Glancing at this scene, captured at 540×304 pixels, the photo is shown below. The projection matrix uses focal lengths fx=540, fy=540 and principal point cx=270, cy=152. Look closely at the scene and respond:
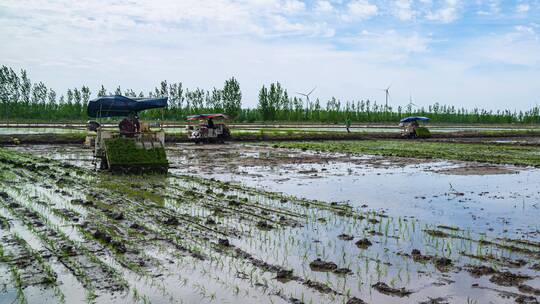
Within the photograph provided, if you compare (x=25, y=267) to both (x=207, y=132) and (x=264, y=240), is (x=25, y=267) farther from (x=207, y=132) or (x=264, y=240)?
(x=207, y=132)

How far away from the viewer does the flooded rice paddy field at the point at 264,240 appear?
5832 millimetres

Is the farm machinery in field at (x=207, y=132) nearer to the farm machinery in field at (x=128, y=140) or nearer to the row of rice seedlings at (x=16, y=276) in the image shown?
the farm machinery in field at (x=128, y=140)

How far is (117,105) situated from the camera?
17344mm

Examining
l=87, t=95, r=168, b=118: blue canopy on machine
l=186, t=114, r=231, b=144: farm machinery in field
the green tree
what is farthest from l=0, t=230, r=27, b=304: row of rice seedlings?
the green tree

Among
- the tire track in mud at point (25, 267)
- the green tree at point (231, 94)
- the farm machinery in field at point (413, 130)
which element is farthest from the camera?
the green tree at point (231, 94)

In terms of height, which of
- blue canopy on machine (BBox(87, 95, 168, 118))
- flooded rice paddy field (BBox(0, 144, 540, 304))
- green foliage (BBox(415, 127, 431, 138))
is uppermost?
blue canopy on machine (BBox(87, 95, 168, 118))

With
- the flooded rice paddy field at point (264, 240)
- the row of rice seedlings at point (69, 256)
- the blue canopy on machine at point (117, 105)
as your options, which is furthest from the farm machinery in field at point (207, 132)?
the row of rice seedlings at point (69, 256)

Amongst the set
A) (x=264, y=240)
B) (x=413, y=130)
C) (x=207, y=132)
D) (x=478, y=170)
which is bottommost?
(x=478, y=170)

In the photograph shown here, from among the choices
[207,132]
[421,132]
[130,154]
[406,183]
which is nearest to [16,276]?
[130,154]

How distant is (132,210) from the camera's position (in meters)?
10.2

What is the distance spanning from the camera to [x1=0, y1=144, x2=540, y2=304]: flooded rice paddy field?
5832 millimetres

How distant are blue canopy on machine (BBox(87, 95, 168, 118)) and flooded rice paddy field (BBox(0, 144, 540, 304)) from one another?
291 centimetres

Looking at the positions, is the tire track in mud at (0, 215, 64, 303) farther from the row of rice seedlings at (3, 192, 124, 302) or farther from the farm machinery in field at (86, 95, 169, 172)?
the farm machinery in field at (86, 95, 169, 172)

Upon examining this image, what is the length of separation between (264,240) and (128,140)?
33.1 feet
